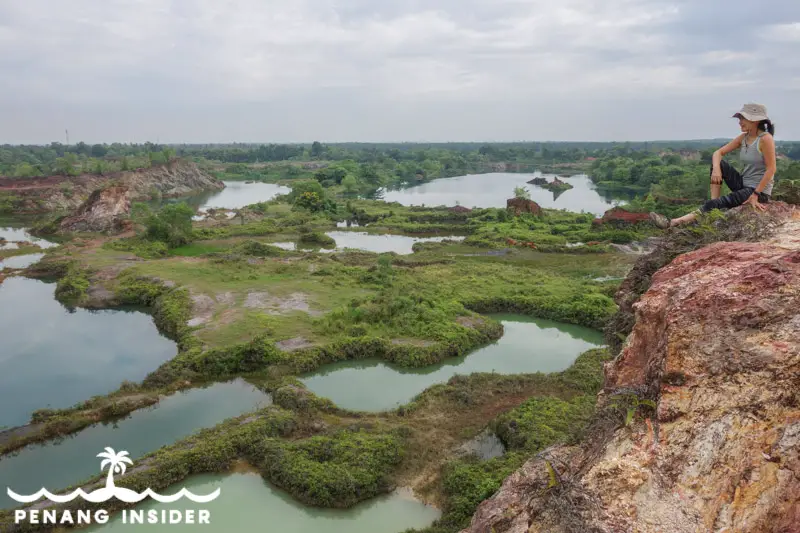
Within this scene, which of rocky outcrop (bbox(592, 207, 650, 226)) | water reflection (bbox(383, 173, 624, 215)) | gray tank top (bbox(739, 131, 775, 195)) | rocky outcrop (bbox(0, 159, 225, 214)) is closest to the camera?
gray tank top (bbox(739, 131, 775, 195))

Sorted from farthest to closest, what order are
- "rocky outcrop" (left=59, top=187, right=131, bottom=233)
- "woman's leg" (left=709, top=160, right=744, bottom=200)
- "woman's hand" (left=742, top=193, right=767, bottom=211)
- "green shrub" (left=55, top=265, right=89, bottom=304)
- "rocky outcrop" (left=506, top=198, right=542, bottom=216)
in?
"rocky outcrop" (left=506, top=198, right=542, bottom=216), "rocky outcrop" (left=59, top=187, right=131, bottom=233), "green shrub" (left=55, top=265, right=89, bottom=304), "woman's leg" (left=709, top=160, right=744, bottom=200), "woman's hand" (left=742, top=193, right=767, bottom=211)

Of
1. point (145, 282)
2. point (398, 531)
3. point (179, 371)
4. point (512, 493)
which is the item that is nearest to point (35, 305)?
point (145, 282)

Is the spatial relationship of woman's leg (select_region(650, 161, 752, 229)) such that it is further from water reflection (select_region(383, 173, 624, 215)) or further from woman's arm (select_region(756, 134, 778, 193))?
water reflection (select_region(383, 173, 624, 215))

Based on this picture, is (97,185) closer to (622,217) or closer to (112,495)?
(622,217)

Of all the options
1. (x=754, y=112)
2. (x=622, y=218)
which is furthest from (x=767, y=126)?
(x=622, y=218)

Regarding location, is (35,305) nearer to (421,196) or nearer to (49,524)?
(49,524)

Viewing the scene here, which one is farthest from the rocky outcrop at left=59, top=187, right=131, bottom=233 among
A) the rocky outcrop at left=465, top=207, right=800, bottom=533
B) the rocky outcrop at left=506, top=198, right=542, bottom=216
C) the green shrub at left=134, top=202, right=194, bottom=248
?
the rocky outcrop at left=465, top=207, right=800, bottom=533
